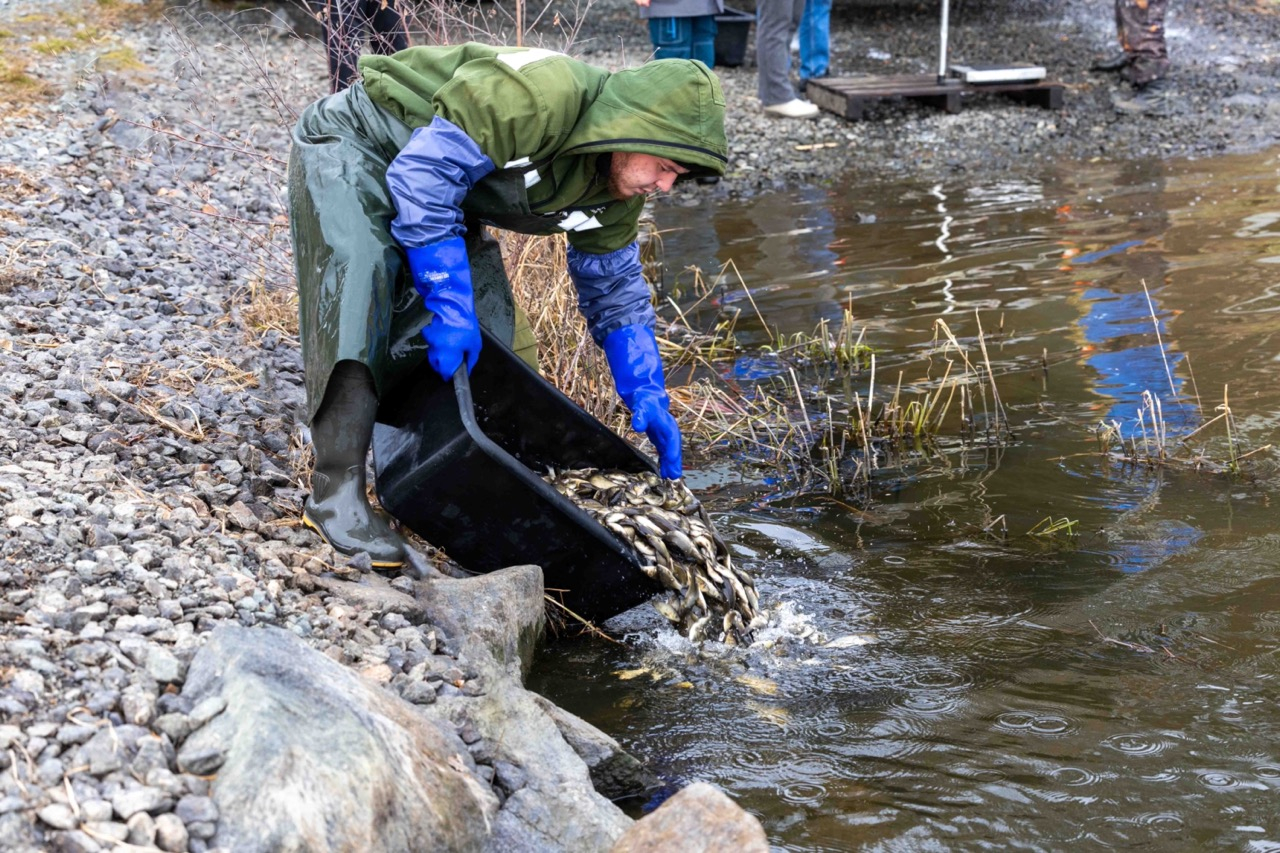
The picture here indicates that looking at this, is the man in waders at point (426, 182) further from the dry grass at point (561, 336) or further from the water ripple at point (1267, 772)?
the water ripple at point (1267, 772)

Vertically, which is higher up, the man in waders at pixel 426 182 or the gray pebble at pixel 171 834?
the man in waders at pixel 426 182

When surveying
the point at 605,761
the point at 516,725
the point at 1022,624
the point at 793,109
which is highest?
the point at 793,109

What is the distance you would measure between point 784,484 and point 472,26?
2.33 meters

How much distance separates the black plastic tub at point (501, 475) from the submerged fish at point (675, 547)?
0.07 metres

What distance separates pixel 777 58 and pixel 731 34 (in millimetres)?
1845

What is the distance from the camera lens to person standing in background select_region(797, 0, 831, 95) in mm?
12211

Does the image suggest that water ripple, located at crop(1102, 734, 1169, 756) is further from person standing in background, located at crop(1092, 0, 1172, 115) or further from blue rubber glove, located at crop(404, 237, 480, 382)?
person standing in background, located at crop(1092, 0, 1172, 115)

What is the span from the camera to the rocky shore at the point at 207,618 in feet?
7.65

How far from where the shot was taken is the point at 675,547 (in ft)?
13.1

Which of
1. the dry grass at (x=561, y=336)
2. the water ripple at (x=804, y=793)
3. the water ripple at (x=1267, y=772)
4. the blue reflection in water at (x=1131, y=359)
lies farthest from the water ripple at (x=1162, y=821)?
the dry grass at (x=561, y=336)

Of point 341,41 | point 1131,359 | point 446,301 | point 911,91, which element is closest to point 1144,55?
point 911,91

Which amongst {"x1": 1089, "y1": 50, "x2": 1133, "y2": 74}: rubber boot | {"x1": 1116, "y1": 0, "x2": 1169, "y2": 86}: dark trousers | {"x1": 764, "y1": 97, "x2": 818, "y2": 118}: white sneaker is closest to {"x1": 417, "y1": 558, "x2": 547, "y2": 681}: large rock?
{"x1": 764, "y1": 97, "x2": 818, "y2": 118}: white sneaker

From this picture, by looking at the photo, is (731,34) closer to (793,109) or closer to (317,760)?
(793,109)

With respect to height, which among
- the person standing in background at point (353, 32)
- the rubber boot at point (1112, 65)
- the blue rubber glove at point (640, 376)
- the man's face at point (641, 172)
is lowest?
the blue rubber glove at point (640, 376)
